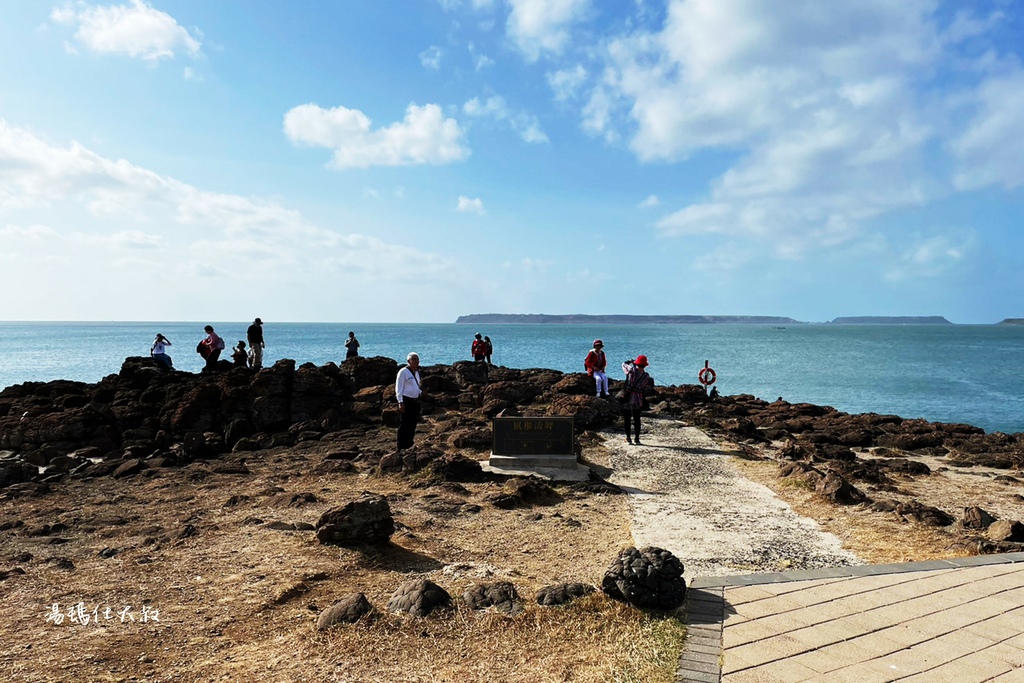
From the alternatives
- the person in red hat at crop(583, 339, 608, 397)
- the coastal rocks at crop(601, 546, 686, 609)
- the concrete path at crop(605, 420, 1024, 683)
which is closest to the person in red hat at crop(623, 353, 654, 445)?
the person in red hat at crop(583, 339, 608, 397)

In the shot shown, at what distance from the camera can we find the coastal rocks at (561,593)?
6.35 meters

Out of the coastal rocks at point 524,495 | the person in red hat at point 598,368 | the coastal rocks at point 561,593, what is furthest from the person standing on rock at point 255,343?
the coastal rocks at point 561,593

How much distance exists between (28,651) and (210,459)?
1119 cm

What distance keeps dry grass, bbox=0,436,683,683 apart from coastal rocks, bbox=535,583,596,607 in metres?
0.13

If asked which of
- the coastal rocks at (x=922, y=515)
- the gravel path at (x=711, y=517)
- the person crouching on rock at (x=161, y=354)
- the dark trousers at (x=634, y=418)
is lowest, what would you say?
the gravel path at (x=711, y=517)

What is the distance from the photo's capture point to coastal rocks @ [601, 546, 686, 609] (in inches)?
245

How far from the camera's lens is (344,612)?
606 centimetres

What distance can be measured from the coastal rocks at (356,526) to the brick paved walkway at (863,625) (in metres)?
3.83

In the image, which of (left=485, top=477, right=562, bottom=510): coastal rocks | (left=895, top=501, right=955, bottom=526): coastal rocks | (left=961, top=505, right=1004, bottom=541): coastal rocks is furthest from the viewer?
(left=485, top=477, right=562, bottom=510): coastal rocks

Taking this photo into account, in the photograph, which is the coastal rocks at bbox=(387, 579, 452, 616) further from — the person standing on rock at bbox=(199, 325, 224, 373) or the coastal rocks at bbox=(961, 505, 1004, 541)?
the person standing on rock at bbox=(199, 325, 224, 373)

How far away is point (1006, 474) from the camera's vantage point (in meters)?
15.8

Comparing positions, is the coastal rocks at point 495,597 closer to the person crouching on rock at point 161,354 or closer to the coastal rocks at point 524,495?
the coastal rocks at point 524,495

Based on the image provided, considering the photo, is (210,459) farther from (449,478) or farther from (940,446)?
(940,446)

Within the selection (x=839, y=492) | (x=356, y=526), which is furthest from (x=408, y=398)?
(x=839, y=492)
